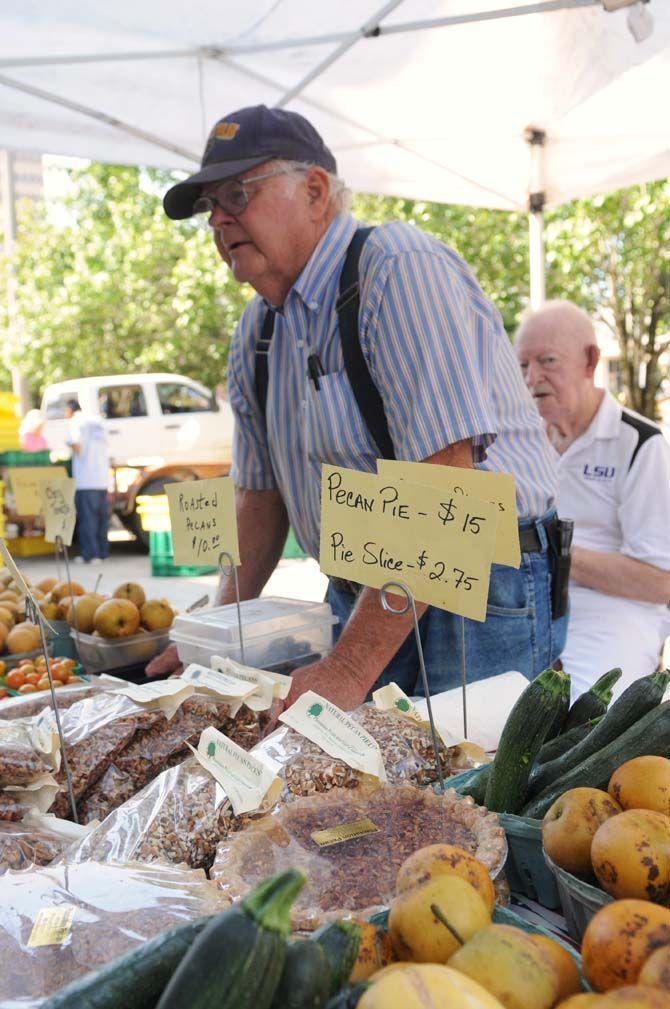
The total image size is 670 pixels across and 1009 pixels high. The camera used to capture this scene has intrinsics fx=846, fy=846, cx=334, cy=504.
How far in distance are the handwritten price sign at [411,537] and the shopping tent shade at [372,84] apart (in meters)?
2.68

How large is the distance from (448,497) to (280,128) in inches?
50.1

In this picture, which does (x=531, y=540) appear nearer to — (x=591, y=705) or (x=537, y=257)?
(x=591, y=705)

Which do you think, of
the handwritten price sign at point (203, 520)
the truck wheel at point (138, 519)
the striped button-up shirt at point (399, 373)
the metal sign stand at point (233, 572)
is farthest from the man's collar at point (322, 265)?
the truck wheel at point (138, 519)

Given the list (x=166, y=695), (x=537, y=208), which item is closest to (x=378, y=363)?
(x=166, y=695)

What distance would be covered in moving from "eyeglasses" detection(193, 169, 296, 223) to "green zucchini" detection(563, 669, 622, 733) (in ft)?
4.69

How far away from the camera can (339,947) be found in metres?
0.73

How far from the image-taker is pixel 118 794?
1.57m

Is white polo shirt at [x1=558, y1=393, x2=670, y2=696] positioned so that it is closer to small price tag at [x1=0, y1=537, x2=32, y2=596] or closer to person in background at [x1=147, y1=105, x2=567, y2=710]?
person in background at [x1=147, y1=105, x2=567, y2=710]

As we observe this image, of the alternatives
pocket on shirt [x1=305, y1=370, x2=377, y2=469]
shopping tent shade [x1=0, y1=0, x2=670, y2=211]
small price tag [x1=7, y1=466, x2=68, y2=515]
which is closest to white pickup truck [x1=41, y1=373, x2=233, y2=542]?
shopping tent shade [x1=0, y1=0, x2=670, y2=211]

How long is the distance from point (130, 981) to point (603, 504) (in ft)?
9.28

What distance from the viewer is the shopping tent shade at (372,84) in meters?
3.35

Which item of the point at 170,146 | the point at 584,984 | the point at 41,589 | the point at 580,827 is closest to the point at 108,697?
the point at 580,827

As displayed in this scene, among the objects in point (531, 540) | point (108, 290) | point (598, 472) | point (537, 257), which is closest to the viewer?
point (531, 540)

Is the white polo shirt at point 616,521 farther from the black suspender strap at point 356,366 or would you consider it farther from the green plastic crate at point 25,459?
the green plastic crate at point 25,459
